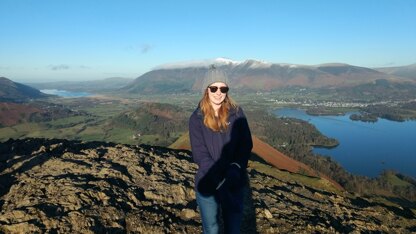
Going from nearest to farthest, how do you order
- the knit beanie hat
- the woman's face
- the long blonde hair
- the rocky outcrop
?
the long blonde hair, the woman's face, the knit beanie hat, the rocky outcrop

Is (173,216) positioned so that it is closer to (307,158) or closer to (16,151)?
(16,151)

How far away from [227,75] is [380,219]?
19.0m

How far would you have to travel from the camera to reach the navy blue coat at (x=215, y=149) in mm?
6062

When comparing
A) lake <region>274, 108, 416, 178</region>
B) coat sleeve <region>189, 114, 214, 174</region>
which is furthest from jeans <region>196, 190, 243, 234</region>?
→ lake <region>274, 108, 416, 178</region>

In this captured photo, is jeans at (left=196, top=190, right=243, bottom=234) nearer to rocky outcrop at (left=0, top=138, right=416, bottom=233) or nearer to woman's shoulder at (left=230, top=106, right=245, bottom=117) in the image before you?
woman's shoulder at (left=230, top=106, right=245, bottom=117)

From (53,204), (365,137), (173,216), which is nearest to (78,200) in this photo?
(53,204)

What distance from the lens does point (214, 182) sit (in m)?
6.02

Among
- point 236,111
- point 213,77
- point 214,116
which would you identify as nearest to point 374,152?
point 236,111

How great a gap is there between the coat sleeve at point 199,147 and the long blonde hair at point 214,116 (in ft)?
0.65

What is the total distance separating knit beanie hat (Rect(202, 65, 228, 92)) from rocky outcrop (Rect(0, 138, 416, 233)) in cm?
810

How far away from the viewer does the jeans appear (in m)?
6.29

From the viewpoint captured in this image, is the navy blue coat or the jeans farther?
the jeans

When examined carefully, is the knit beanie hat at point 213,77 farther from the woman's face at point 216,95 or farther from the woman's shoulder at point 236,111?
the woman's shoulder at point 236,111

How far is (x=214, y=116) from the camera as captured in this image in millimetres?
6266
